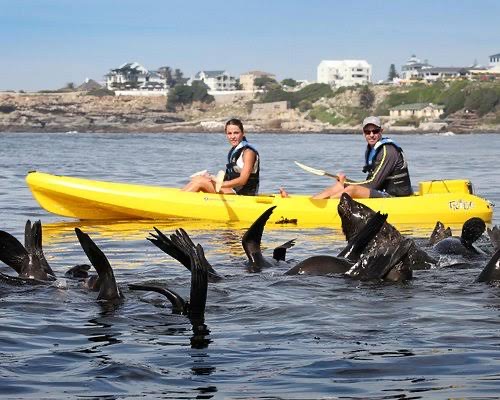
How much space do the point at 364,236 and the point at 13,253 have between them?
3.07 metres

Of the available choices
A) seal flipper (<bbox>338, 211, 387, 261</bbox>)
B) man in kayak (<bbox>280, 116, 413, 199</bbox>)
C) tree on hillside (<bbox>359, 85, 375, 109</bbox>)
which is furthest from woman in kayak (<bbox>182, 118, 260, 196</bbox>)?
tree on hillside (<bbox>359, 85, 375, 109</bbox>)

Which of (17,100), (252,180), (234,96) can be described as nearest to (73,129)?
(17,100)

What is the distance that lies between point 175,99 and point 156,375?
6682 inches

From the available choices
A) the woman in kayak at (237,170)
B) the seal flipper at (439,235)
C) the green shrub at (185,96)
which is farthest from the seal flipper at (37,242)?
the green shrub at (185,96)

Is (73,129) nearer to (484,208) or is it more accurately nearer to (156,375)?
(484,208)

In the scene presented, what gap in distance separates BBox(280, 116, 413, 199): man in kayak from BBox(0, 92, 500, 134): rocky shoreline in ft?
398

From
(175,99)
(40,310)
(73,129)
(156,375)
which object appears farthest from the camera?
(175,99)

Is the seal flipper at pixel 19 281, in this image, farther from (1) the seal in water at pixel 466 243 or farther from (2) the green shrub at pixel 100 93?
(2) the green shrub at pixel 100 93

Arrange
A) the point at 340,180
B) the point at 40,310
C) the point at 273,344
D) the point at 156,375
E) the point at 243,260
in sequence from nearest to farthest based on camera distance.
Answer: the point at 156,375, the point at 273,344, the point at 40,310, the point at 243,260, the point at 340,180

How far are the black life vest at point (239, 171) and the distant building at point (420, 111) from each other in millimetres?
126709

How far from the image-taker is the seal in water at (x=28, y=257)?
360 inches

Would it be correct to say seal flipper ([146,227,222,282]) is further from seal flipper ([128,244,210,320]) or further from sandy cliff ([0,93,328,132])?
sandy cliff ([0,93,328,132])

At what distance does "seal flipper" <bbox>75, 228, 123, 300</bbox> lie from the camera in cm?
786

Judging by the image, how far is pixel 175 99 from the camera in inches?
6875
